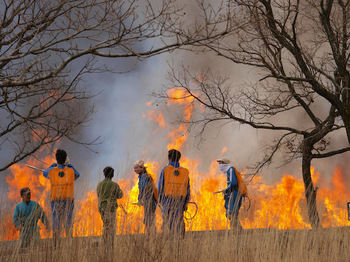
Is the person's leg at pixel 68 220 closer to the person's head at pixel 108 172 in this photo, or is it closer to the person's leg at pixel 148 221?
the person's leg at pixel 148 221

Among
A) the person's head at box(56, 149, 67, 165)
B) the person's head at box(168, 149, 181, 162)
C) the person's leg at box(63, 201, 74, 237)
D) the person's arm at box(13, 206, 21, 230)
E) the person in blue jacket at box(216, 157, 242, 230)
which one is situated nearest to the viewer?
the person's leg at box(63, 201, 74, 237)

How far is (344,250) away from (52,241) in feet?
15.2

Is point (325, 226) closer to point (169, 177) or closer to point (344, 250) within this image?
point (344, 250)

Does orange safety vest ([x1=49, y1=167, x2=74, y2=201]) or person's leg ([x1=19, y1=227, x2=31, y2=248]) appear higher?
orange safety vest ([x1=49, y1=167, x2=74, y2=201])

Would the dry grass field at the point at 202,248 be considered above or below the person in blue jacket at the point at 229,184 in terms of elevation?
below

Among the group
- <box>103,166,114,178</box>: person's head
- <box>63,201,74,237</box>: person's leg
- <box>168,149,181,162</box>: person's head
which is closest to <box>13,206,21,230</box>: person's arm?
<box>63,201,74,237</box>: person's leg

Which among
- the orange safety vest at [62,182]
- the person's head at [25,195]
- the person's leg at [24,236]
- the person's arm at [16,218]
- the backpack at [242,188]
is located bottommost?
the person's leg at [24,236]

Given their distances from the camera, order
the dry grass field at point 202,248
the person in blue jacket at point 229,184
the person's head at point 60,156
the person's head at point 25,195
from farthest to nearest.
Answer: the person in blue jacket at point 229,184, the person's head at point 60,156, the person's head at point 25,195, the dry grass field at point 202,248

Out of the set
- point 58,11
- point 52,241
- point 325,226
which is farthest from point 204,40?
point 325,226

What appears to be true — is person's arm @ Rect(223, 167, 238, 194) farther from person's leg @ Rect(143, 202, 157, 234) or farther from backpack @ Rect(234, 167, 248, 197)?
person's leg @ Rect(143, 202, 157, 234)

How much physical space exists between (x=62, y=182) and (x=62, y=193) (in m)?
0.61

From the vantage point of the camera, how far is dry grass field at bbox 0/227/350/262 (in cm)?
602

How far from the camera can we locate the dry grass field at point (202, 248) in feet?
19.7

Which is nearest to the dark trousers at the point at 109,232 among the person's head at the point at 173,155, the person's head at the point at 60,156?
the person's head at the point at 60,156
